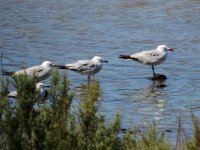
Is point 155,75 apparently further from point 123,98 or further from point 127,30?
point 127,30

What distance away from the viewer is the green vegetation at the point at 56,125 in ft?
19.5

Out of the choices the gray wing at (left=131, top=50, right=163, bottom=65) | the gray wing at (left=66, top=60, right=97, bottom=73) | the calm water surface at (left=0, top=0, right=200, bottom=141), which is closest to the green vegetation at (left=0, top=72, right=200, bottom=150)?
the calm water surface at (left=0, top=0, right=200, bottom=141)

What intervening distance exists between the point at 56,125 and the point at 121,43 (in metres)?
13.1

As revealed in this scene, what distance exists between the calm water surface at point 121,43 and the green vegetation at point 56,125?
4.02 meters

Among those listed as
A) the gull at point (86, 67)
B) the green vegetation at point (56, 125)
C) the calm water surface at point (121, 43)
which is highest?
the green vegetation at point (56, 125)

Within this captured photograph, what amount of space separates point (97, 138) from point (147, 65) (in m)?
9.75

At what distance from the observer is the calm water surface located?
1256cm

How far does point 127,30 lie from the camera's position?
68.5 feet

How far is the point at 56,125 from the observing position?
5.96 m

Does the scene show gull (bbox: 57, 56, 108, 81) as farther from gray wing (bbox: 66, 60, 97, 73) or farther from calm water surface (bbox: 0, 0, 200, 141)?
calm water surface (bbox: 0, 0, 200, 141)

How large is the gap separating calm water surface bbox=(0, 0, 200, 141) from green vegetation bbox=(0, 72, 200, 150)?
4025mm

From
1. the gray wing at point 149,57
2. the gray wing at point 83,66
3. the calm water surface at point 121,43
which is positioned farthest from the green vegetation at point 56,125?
the gray wing at point 149,57

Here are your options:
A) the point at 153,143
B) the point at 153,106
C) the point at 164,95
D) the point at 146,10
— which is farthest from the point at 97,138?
the point at 146,10

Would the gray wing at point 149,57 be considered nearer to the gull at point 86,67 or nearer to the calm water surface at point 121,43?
the calm water surface at point 121,43
